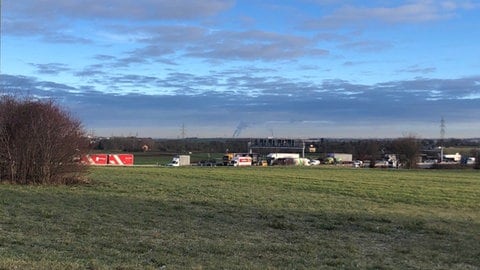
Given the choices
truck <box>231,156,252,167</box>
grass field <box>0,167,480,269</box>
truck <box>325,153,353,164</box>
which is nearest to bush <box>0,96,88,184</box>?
grass field <box>0,167,480,269</box>

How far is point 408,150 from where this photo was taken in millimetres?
103375

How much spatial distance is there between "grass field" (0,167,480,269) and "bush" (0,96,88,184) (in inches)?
105

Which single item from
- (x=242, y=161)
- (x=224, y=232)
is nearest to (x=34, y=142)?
(x=224, y=232)

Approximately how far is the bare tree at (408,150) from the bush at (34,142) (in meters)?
86.2

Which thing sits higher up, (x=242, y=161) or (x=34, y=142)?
(x=34, y=142)

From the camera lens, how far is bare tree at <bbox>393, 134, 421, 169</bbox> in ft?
336

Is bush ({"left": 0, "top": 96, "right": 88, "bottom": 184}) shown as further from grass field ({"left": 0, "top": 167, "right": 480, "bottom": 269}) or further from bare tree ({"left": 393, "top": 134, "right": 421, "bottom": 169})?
bare tree ({"left": 393, "top": 134, "right": 421, "bottom": 169})

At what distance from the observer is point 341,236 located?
11586 mm

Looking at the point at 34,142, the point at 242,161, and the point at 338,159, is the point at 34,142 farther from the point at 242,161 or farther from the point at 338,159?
the point at 338,159

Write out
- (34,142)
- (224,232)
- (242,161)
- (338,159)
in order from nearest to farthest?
(224,232)
(34,142)
(242,161)
(338,159)

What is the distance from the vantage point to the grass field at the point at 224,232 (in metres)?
8.26

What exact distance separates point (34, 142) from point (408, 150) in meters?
89.6

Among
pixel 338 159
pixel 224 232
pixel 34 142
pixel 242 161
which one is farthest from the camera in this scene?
pixel 338 159

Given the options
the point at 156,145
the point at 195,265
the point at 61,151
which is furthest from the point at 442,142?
the point at 195,265
